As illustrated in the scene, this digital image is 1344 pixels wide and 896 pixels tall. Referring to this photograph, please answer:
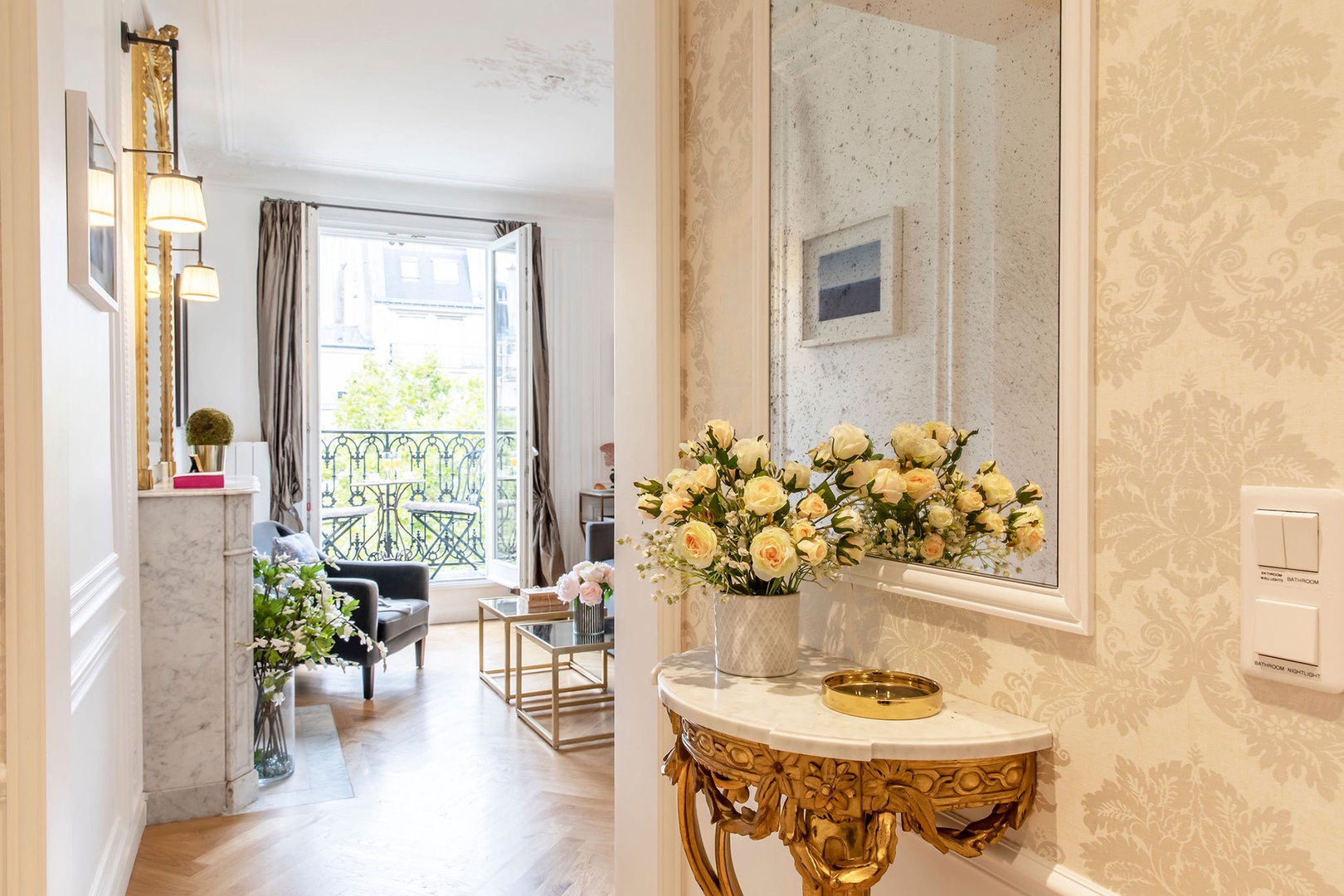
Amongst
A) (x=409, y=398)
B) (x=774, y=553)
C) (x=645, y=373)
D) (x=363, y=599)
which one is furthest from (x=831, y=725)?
(x=409, y=398)

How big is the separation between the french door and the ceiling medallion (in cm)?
187

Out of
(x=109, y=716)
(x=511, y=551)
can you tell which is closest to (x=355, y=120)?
(x=511, y=551)

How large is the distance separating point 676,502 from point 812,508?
0.20 m

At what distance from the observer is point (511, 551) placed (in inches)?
256

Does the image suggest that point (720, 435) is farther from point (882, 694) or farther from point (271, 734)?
point (271, 734)

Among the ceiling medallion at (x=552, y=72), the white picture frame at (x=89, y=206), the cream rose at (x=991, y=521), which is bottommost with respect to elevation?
the cream rose at (x=991, y=521)

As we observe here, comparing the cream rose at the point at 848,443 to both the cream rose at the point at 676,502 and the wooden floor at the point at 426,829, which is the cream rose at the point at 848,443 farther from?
the wooden floor at the point at 426,829

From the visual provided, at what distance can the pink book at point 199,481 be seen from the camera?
10.4ft

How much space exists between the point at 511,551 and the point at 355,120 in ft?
9.94

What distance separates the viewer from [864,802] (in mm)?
1092

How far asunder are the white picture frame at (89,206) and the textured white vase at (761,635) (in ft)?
5.23

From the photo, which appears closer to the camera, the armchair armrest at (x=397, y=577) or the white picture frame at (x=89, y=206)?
the white picture frame at (x=89, y=206)

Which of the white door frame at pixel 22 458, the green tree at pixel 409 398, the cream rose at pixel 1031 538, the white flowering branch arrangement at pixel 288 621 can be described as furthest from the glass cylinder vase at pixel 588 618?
the green tree at pixel 409 398

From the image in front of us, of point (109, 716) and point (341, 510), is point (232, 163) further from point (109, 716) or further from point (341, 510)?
point (109, 716)
